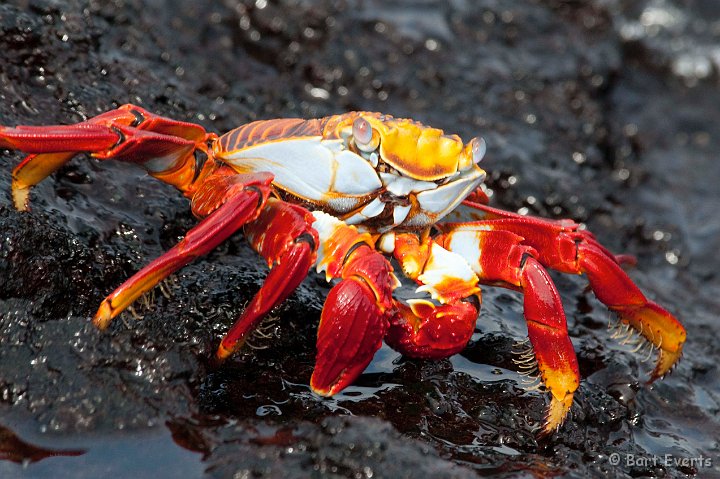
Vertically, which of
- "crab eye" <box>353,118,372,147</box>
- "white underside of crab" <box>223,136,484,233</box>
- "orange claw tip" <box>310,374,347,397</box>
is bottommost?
"orange claw tip" <box>310,374,347,397</box>

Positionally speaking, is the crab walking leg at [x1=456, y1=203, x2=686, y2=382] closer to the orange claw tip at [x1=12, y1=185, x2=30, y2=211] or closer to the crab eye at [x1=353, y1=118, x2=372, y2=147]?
the crab eye at [x1=353, y1=118, x2=372, y2=147]

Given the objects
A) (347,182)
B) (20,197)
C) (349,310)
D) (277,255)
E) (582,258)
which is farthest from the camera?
(582,258)

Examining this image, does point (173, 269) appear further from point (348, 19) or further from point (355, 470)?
point (348, 19)

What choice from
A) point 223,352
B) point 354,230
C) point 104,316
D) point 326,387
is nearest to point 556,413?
point 326,387

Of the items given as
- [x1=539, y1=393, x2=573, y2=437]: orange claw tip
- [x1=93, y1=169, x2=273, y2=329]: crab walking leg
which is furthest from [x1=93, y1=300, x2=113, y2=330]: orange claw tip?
[x1=539, y1=393, x2=573, y2=437]: orange claw tip

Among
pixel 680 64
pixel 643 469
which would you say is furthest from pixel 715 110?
pixel 643 469

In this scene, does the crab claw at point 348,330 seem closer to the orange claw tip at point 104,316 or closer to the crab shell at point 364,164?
the crab shell at point 364,164

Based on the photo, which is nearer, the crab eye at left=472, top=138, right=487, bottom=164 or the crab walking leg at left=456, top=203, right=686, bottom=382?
the crab eye at left=472, top=138, right=487, bottom=164

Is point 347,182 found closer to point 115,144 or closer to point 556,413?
point 115,144
